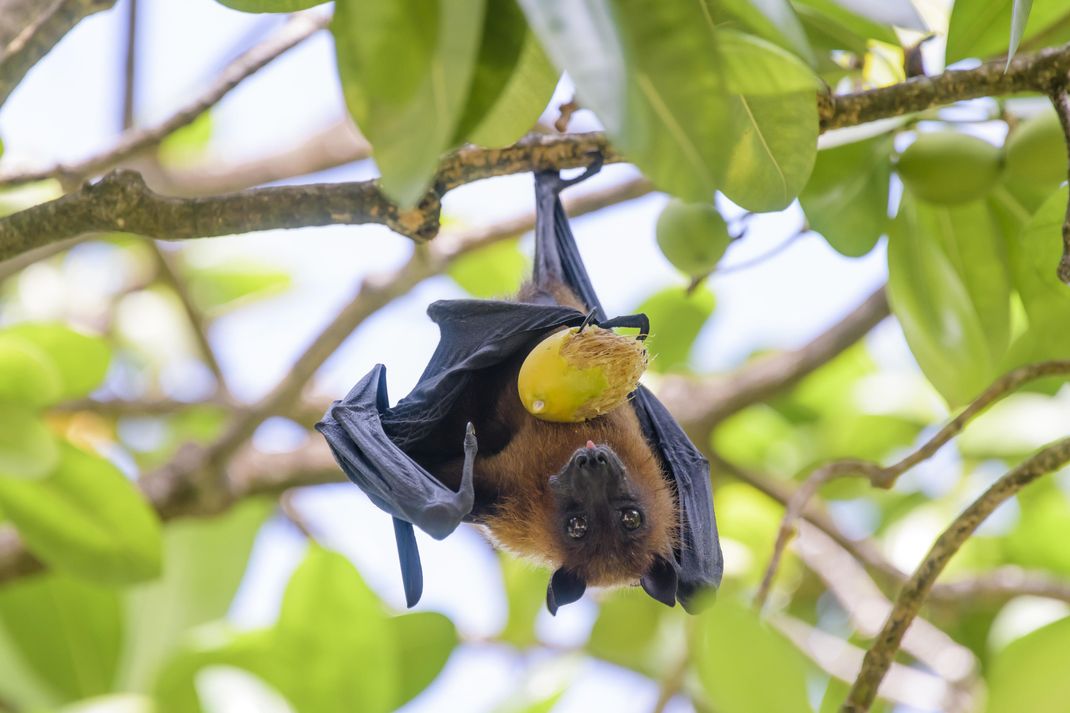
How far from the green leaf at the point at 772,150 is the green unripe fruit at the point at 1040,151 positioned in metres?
0.85

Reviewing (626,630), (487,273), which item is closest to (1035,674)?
(626,630)

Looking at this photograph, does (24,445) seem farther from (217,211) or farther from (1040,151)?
(1040,151)

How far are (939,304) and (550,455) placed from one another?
1.28 metres

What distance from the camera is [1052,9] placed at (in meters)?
3.05

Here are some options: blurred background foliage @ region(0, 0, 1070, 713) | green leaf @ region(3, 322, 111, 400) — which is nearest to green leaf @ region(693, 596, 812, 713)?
blurred background foliage @ region(0, 0, 1070, 713)

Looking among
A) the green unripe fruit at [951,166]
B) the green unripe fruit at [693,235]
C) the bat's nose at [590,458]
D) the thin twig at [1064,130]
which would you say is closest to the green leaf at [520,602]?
the bat's nose at [590,458]

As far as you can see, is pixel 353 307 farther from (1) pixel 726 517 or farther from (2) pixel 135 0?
(1) pixel 726 517

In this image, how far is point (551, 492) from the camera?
362 centimetres

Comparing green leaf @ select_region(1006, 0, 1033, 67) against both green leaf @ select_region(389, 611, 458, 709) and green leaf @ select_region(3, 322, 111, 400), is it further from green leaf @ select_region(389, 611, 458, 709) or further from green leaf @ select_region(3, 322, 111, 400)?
green leaf @ select_region(3, 322, 111, 400)

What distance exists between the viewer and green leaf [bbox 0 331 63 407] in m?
3.74

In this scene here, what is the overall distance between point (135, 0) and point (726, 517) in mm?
3748

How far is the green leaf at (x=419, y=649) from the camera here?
4.23 metres

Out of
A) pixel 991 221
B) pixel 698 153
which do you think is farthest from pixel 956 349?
pixel 698 153

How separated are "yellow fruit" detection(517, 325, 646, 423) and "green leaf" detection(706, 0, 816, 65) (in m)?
1.12
